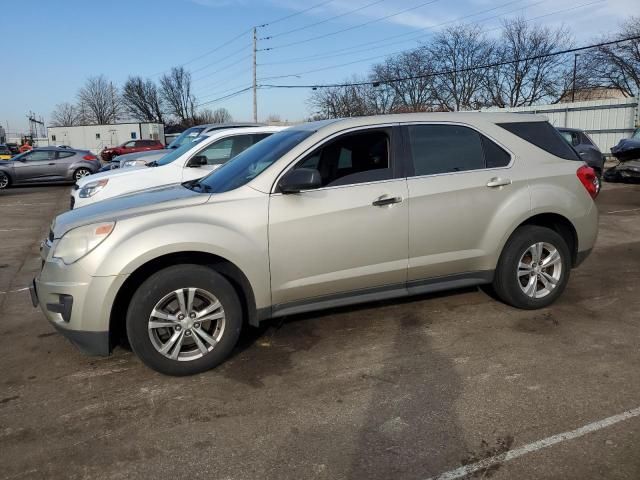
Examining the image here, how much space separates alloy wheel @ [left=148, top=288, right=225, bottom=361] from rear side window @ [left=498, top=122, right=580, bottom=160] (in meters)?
3.04

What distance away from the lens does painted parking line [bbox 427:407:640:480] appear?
265 centimetres

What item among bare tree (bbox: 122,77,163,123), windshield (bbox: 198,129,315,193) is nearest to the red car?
windshield (bbox: 198,129,315,193)

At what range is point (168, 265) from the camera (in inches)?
149

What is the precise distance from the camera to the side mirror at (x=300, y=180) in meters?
3.84

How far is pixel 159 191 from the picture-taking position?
14.8 feet

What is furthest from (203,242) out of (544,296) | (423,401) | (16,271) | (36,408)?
(16,271)

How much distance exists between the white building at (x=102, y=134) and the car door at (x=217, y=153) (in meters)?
48.5

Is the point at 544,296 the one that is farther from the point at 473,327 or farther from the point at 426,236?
the point at 426,236

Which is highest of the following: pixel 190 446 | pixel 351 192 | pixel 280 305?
pixel 351 192

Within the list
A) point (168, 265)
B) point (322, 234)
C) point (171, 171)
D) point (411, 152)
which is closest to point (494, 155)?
point (411, 152)

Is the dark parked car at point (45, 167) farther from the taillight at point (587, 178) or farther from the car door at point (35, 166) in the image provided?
the taillight at point (587, 178)

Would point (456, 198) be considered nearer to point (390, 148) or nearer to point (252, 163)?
point (390, 148)

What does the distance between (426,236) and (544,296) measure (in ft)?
4.68

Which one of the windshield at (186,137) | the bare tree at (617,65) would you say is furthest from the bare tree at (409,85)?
the windshield at (186,137)
